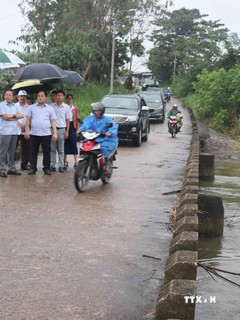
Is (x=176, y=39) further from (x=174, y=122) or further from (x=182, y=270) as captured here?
(x=182, y=270)

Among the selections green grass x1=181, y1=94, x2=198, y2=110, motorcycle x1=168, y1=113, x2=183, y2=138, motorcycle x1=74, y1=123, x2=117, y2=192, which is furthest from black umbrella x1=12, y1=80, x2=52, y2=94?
green grass x1=181, y1=94, x2=198, y2=110

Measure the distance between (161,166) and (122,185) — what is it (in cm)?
334

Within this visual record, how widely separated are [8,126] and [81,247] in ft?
15.1

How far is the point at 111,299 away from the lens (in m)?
4.23

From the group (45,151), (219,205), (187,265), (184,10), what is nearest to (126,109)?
(45,151)

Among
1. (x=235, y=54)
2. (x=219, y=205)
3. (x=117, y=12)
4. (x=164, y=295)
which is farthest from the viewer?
(x=235, y=54)

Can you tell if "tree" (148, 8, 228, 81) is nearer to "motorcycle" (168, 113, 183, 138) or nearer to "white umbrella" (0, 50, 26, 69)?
"motorcycle" (168, 113, 183, 138)

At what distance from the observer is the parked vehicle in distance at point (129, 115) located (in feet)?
55.2

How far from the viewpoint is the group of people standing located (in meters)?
9.55

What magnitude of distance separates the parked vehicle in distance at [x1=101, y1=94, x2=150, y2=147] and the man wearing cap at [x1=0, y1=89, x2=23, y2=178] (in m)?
7.44

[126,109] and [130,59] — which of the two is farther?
[130,59]

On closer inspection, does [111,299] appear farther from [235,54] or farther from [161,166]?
[235,54]

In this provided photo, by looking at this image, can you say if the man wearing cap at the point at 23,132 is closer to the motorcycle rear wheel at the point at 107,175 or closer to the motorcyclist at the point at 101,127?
the motorcyclist at the point at 101,127

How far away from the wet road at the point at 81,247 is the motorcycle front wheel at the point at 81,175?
161 mm
